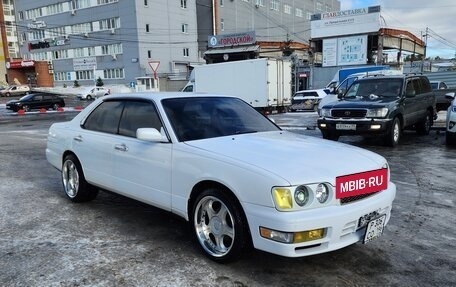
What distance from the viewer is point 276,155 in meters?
3.67

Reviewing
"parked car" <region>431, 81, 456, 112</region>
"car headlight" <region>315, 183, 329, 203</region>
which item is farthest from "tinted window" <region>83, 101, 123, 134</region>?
"parked car" <region>431, 81, 456, 112</region>

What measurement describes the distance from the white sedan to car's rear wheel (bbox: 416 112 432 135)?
28.5 ft

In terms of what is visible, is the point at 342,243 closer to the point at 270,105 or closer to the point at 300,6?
the point at 270,105

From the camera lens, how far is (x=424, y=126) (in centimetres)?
1238

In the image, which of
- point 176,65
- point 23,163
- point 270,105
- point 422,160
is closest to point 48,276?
point 23,163

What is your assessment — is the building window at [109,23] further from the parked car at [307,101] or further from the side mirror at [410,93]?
the side mirror at [410,93]

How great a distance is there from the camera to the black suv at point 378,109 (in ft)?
33.0

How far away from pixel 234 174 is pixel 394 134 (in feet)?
25.9

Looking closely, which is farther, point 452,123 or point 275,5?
point 275,5

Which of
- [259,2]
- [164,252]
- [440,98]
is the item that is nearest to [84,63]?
[259,2]

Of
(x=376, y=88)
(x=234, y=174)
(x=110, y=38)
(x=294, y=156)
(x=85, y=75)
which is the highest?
(x=110, y=38)

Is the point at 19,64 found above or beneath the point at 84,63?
above

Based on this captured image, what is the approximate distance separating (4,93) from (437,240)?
202 feet

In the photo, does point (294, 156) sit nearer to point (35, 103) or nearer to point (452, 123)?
point (452, 123)
